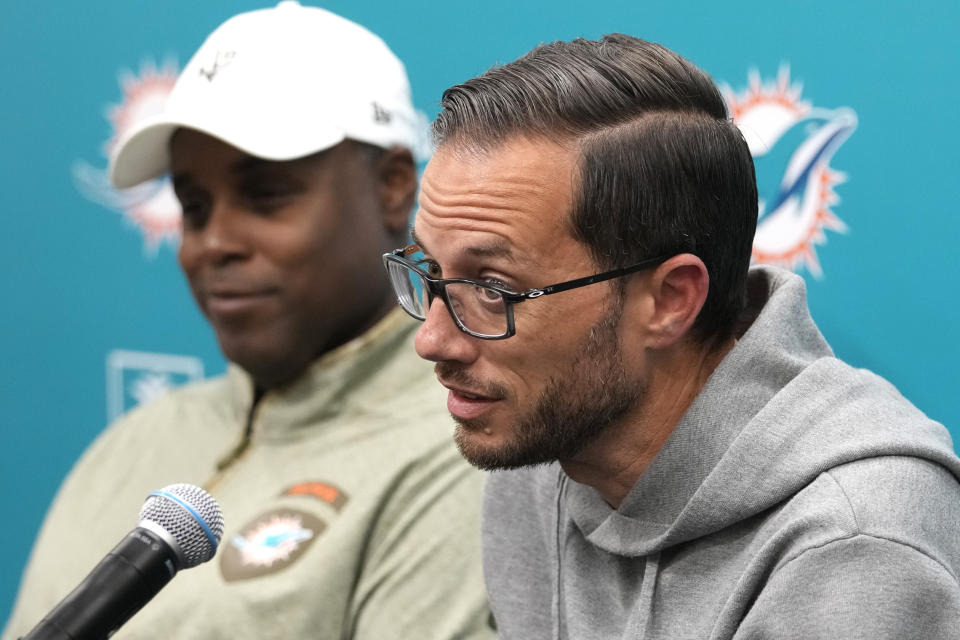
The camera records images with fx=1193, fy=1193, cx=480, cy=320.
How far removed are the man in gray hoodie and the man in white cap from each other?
33 centimetres

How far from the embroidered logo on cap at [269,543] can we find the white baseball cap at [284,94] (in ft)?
1.30

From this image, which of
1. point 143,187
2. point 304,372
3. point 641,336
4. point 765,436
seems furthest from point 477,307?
point 143,187

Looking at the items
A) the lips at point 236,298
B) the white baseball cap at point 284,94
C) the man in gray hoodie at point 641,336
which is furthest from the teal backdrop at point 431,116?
the lips at point 236,298

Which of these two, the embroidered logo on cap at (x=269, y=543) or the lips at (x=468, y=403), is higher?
the lips at (x=468, y=403)

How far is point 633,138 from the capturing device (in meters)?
0.90

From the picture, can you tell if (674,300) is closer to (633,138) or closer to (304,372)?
(633,138)

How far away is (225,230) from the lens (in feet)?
4.51

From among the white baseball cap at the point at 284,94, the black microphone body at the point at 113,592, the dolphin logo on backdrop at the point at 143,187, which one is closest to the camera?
→ the black microphone body at the point at 113,592

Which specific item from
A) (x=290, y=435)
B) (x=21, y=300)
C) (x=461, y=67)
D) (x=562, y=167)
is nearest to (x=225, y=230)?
(x=290, y=435)

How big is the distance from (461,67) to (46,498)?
1.23 m

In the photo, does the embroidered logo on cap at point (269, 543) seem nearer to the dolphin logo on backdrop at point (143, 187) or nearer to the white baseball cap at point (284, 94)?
the white baseball cap at point (284, 94)

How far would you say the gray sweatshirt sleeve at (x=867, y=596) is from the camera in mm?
761

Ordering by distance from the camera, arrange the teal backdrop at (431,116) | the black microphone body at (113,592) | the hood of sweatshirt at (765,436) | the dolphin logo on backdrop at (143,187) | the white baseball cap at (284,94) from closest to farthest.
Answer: the black microphone body at (113,592)
the hood of sweatshirt at (765,436)
the teal backdrop at (431,116)
the white baseball cap at (284,94)
the dolphin logo on backdrop at (143,187)

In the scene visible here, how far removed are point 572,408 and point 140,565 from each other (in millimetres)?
355
